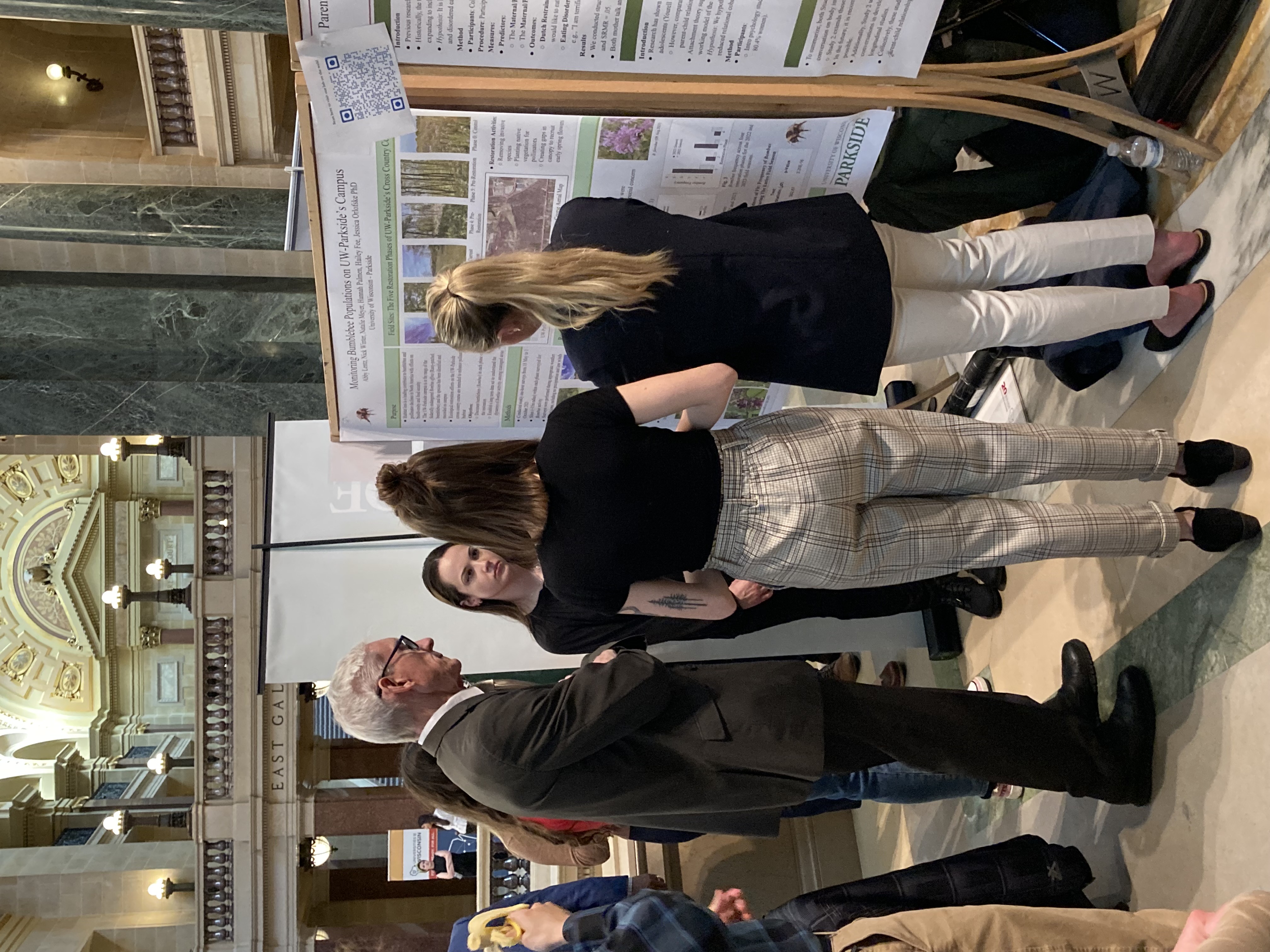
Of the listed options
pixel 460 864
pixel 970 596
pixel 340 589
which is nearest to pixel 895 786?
A: pixel 970 596

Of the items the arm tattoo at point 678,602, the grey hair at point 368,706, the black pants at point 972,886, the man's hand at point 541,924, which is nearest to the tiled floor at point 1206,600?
the black pants at point 972,886

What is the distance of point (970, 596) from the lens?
3354 millimetres

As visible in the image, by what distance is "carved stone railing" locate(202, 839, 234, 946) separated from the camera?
5891mm

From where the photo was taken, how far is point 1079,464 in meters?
2.17

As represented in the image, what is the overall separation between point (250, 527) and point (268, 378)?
201 centimetres

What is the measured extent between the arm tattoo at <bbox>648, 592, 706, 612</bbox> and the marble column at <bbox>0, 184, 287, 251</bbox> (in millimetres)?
3378

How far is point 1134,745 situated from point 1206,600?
40 cm

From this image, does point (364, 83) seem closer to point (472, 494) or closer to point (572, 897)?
point (472, 494)

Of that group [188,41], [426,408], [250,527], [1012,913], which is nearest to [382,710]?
[426,408]

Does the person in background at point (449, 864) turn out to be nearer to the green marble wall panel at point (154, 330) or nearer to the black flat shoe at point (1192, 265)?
the green marble wall panel at point (154, 330)

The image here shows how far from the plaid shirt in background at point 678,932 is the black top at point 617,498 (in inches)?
28.7

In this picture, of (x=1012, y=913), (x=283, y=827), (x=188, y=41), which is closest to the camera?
(x=1012, y=913)

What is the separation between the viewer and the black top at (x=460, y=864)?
19.9ft

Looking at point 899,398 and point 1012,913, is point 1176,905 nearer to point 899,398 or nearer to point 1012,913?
point 1012,913
